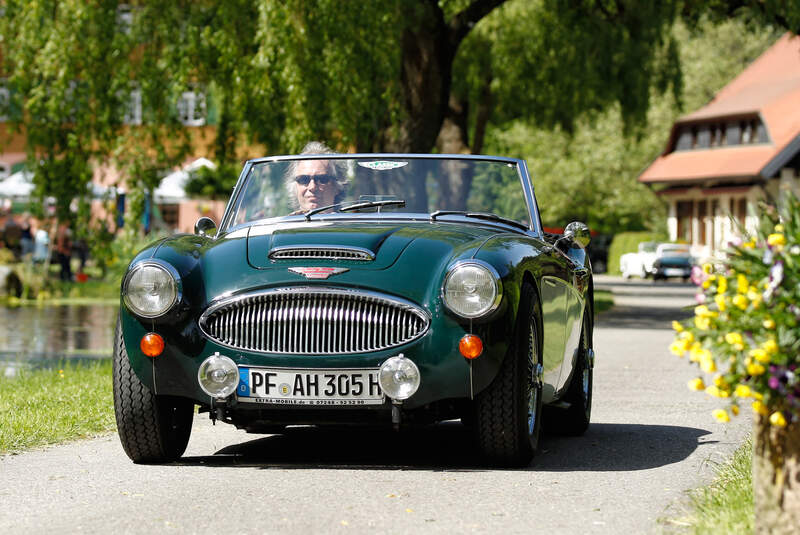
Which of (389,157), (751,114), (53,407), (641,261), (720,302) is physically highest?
(751,114)

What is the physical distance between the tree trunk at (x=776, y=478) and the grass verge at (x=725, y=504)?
0.28 metres

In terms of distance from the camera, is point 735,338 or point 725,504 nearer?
point 735,338

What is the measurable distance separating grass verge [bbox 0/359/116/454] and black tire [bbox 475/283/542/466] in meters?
2.54

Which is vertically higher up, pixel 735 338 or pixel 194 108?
pixel 194 108

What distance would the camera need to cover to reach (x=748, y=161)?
186 ft

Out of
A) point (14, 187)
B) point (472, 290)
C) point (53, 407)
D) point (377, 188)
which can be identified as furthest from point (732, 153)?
point (472, 290)

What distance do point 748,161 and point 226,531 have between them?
5330 cm

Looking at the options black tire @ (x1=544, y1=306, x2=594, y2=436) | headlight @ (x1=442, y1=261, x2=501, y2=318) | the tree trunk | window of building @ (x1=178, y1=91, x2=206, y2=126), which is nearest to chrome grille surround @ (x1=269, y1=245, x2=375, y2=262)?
headlight @ (x1=442, y1=261, x2=501, y2=318)

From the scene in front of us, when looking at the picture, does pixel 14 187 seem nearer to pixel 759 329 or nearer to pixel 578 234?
pixel 578 234

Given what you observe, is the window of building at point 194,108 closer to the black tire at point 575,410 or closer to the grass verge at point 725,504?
the black tire at point 575,410

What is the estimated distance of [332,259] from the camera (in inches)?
265

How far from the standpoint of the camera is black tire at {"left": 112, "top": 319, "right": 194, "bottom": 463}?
6863mm

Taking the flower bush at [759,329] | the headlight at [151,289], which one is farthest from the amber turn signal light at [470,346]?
the flower bush at [759,329]

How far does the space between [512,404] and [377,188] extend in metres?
1.85
